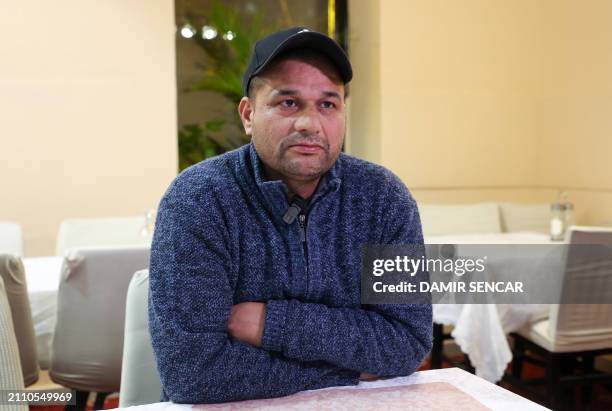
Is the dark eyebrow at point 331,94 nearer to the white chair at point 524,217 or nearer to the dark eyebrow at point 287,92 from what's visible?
the dark eyebrow at point 287,92

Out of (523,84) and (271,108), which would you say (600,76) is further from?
(271,108)

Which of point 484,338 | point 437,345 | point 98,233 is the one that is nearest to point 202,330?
point 484,338

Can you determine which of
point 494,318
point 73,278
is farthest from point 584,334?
point 73,278

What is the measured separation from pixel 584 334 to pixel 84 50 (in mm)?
→ 3206

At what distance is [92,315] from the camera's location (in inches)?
77.1

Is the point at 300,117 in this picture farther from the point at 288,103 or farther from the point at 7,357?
the point at 7,357

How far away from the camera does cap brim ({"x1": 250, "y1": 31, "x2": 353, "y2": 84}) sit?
106cm

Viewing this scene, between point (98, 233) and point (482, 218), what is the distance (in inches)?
99.3

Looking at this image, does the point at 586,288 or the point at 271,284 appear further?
the point at 586,288

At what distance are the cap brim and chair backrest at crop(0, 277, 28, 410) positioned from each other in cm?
60

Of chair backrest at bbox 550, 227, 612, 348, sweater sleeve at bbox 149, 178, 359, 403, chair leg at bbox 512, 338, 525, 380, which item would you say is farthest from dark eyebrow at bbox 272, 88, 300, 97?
chair leg at bbox 512, 338, 525, 380

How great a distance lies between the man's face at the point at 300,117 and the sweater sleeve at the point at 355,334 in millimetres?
265

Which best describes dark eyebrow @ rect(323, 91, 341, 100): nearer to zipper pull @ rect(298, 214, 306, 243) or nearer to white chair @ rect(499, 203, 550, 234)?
zipper pull @ rect(298, 214, 306, 243)

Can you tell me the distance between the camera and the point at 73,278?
1925 millimetres
